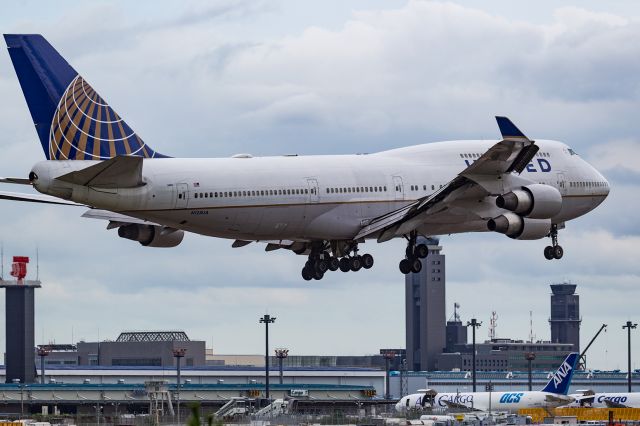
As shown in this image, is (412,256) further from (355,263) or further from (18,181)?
(18,181)

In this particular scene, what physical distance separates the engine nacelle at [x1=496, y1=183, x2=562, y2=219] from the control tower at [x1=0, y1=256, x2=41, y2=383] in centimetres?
11228

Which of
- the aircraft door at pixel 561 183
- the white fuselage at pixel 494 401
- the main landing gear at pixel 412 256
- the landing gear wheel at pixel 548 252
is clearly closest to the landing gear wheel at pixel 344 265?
the main landing gear at pixel 412 256

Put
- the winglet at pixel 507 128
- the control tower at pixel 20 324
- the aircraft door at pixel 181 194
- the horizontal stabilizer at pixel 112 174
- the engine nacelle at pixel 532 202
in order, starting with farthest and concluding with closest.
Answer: the control tower at pixel 20 324, the engine nacelle at pixel 532 202, the winglet at pixel 507 128, the aircraft door at pixel 181 194, the horizontal stabilizer at pixel 112 174

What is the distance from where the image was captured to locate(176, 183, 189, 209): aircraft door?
6944 centimetres

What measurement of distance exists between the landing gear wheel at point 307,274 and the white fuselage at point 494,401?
127 feet

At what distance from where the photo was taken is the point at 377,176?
77062mm

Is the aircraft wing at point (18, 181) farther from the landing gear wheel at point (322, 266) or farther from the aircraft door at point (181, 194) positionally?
the landing gear wheel at point (322, 266)

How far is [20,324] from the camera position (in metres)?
182

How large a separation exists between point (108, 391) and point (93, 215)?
71.6 meters

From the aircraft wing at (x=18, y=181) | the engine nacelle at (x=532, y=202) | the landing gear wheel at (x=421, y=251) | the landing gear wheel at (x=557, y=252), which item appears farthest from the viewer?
the landing gear wheel at (x=557, y=252)

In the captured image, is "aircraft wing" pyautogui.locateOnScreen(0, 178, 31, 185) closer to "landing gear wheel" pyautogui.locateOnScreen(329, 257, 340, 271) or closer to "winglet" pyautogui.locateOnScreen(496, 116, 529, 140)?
"landing gear wheel" pyautogui.locateOnScreen(329, 257, 340, 271)

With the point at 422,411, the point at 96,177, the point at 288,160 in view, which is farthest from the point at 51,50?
the point at 422,411

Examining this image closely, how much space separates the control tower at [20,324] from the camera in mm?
178375

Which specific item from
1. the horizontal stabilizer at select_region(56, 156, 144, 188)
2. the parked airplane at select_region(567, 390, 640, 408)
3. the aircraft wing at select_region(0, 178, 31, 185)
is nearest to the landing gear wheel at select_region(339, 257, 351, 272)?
the horizontal stabilizer at select_region(56, 156, 144, 188)
